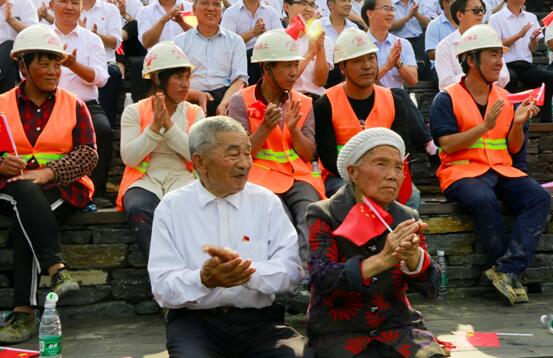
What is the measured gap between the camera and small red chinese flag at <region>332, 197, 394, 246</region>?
11.9 ft

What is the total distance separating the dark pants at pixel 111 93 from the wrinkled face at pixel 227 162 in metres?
4.04

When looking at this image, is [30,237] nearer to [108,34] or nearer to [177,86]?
[177,86]

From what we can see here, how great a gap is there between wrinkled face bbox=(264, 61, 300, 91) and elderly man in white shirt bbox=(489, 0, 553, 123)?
12.2 ft

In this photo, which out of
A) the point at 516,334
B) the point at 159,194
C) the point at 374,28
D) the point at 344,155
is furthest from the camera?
the point at 374,28

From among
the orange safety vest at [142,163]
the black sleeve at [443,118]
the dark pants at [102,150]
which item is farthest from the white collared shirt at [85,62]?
the black sleeve at [443,118]

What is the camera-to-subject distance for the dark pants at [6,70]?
750 cm

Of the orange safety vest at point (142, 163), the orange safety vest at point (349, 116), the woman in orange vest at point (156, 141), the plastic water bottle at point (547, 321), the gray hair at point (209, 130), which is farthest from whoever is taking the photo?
the orange safety vest at point (349, 116)

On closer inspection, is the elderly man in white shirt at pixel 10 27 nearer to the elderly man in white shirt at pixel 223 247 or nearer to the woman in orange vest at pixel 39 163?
the woman in orange vest at pixel 39 163

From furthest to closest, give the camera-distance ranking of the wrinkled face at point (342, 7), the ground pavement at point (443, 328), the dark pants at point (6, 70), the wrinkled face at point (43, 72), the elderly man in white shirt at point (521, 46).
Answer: the elderly man in white shirt at point (521, 46)
the wrinkled face at point (342, 7)
the dark pants at point (6, 70)
the wrinkled face at point (43, 72)
the ground pavement at point (443, 328)

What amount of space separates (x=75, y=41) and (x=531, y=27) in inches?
202

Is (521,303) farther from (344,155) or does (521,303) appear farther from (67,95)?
(67,95)

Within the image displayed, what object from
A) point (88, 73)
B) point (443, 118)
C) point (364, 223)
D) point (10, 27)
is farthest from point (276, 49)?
point (10, 27)

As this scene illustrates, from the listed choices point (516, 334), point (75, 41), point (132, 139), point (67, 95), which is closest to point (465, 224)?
point (516, 334)

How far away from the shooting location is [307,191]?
5.61m
